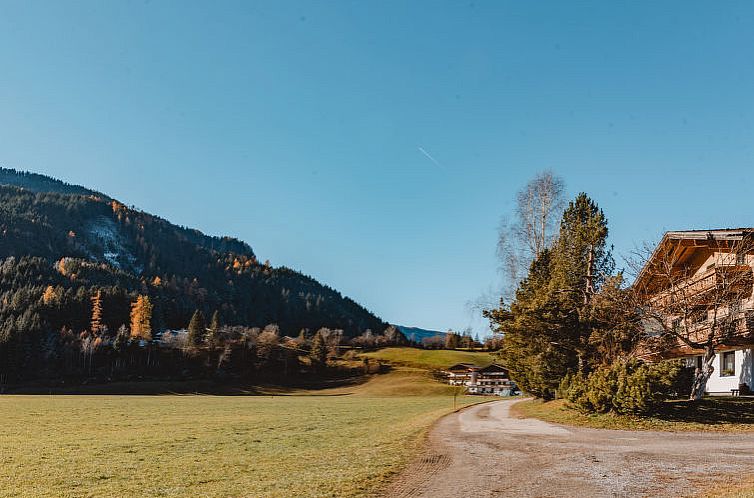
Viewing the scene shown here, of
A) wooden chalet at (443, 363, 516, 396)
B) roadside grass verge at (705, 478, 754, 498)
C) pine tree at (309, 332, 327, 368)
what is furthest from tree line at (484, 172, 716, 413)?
pine tree at (309, 332, 327, 368)

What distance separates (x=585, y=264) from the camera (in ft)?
108

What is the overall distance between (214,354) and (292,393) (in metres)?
38.9

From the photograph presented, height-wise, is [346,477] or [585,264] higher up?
[585,264]

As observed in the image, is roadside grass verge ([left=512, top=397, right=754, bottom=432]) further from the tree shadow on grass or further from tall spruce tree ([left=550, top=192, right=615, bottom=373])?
tall spruce tree ([left=550, top=192, right=615, bottom=373])

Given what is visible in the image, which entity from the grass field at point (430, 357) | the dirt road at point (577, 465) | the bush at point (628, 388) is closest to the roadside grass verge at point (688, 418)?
the bush at point (628, 388)

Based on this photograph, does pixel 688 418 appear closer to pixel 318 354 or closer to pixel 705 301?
pixel 705 301

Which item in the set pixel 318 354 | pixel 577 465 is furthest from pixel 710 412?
pixel 318 354

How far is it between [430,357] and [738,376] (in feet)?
400

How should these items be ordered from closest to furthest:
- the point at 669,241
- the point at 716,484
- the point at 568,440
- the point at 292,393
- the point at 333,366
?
the point at 716,484 → the point at 568,440 → the point at 669,241 → the point at 292,393 → the point at 333,366

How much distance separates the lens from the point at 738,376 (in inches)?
1337

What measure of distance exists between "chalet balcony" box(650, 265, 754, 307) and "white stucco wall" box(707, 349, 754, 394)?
557cm

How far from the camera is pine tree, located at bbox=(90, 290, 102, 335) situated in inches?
5994

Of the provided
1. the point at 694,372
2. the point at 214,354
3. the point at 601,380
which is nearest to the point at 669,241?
the point at 694,372

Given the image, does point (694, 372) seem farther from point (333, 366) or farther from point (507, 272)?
point (333, 366)
